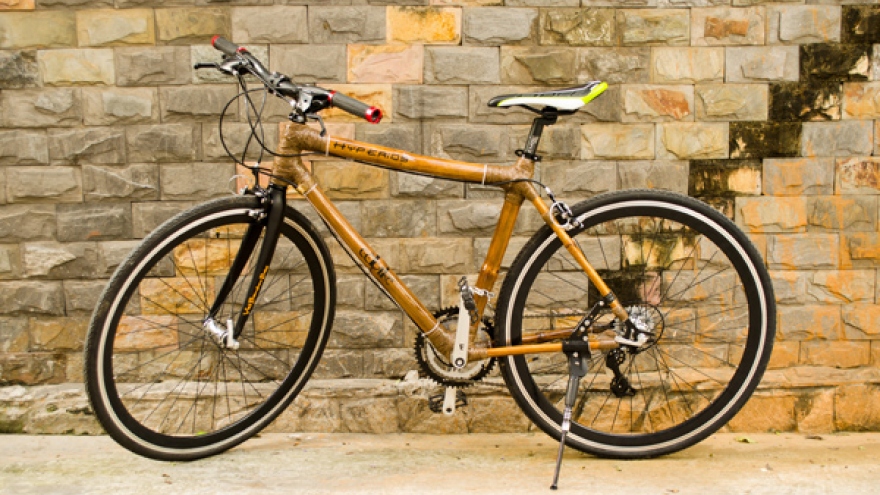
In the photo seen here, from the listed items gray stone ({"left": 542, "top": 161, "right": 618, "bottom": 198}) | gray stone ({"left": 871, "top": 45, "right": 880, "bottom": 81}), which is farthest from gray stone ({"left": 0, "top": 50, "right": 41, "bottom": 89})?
gray stone ({"left": 871, "top": 45, "right": 880, "bottom": 81})

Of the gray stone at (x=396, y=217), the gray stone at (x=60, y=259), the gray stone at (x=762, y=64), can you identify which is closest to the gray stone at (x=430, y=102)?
the gray stone at (x=396, y=217)

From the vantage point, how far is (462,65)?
3.93 metres

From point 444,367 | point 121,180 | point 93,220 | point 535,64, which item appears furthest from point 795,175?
point 93,220

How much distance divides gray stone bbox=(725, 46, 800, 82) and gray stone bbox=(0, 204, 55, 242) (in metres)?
3.41

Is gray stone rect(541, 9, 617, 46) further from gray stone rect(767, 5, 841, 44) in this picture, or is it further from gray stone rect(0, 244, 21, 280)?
gray stone rect(0, 244, 21, 280)

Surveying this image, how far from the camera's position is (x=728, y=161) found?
159 inches

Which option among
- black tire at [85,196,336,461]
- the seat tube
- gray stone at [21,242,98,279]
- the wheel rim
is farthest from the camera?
gray stone at [21,242,98,279]

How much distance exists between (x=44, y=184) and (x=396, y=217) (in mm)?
1726

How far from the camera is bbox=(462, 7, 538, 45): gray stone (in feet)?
12.8

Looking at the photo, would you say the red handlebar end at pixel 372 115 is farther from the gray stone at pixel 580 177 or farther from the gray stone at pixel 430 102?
the gray stone at pixel 580 177

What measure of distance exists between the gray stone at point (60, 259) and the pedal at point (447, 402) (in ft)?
6.05

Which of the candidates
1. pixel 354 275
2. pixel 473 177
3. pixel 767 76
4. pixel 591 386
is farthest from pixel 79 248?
pixel 767 76

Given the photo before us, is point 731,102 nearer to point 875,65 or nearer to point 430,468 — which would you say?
point 875,65

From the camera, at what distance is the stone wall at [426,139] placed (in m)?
3.90
